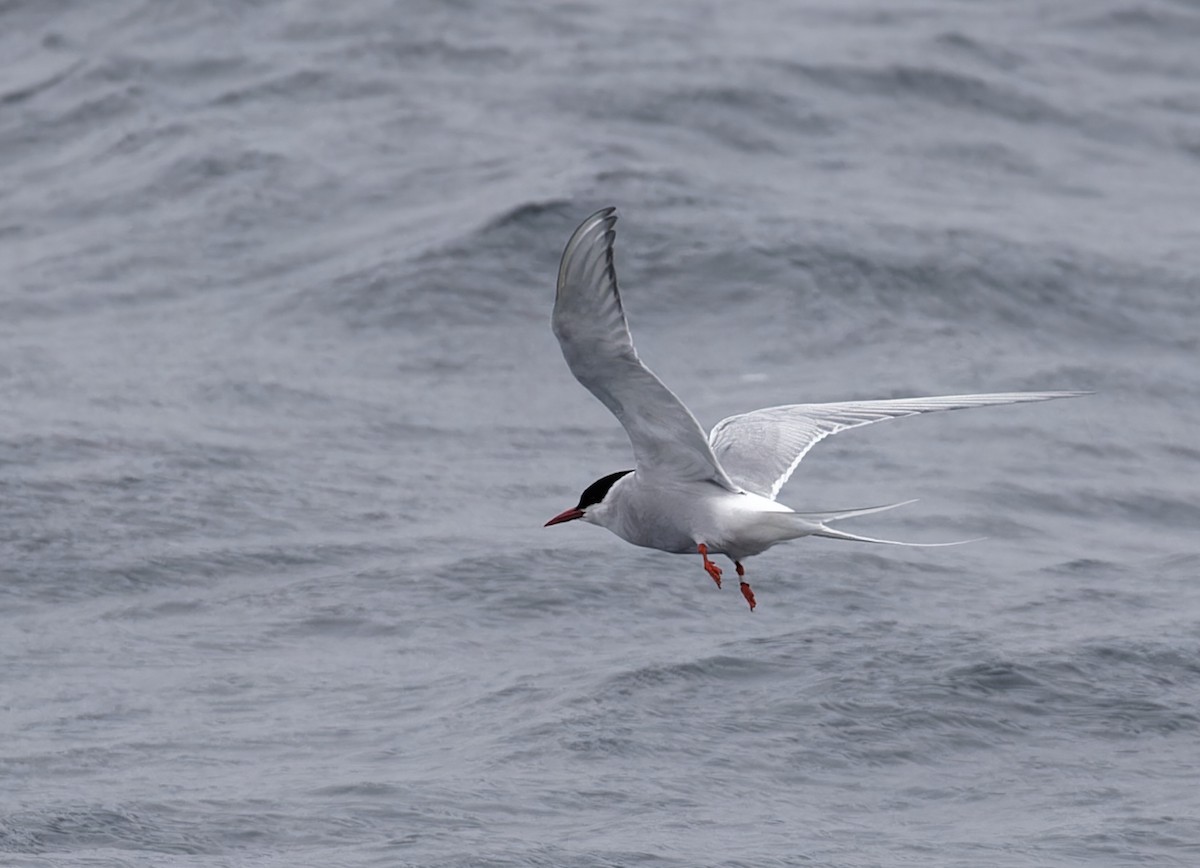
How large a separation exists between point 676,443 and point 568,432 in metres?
7.02

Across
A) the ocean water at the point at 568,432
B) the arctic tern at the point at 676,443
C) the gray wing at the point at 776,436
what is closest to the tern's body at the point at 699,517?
the arctic tern at the point at 676,443

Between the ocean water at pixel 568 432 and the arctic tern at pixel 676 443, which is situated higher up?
the arctic tern at pixel 676 443

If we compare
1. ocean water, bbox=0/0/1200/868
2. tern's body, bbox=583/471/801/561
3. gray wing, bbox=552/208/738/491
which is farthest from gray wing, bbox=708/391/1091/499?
ocean water, bbox=0/0/1200/868

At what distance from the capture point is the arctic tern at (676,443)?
749cm

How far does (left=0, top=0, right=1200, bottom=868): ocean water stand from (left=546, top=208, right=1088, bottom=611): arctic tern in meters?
2.01

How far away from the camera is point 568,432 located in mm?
15391

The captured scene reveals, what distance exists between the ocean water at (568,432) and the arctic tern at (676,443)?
6.59ft

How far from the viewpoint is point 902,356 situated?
1655cm

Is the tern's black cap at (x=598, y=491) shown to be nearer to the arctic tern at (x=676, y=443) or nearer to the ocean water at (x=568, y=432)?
the arctic tern at (x=676, y=443)

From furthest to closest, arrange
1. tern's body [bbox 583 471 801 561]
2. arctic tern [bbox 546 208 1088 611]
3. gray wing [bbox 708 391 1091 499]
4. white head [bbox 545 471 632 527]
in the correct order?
1. gray wing [bbox 708 391 1091 499]
2. white head [bbox 545 471 632 527]
3. tern's body [bbox 583 471 801 561]
4. arctic tern [bbox 546 208 1088 611]

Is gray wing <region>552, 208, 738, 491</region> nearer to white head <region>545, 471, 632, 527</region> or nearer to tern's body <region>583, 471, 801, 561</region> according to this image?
tern's body <region>583, 471, 801, 561</region>

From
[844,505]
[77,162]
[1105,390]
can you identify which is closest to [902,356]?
[1105,390]

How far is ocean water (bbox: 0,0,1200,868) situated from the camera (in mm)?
10883

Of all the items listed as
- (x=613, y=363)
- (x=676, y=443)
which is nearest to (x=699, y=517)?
(x=676, y=443)
